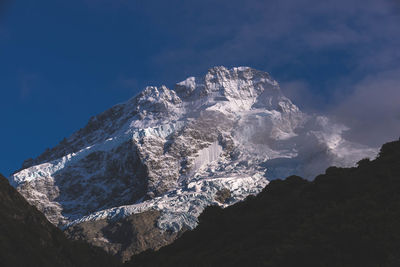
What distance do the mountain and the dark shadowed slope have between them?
37.2ft

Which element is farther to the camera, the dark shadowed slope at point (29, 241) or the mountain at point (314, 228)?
the dark shadowed slope at point (29, 241)

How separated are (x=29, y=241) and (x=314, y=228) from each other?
36.8 meters

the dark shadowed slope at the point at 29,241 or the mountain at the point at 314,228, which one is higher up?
the dark shadowed slope at the point at 29,241

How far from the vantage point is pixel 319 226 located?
47281 millimetres

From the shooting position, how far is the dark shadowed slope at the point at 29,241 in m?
59.8

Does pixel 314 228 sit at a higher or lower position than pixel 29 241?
lower

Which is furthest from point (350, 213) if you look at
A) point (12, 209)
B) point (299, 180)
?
point (12, 209)

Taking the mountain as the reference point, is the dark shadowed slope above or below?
above

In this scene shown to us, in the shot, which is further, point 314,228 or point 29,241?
point 29,241

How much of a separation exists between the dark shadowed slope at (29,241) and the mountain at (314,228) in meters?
11.3

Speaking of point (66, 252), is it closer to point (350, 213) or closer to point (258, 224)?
point (258, 224)

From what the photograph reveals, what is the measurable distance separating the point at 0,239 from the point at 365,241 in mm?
40408

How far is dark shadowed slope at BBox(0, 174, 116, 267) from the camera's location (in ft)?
196

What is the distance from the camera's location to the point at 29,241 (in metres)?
64.6
